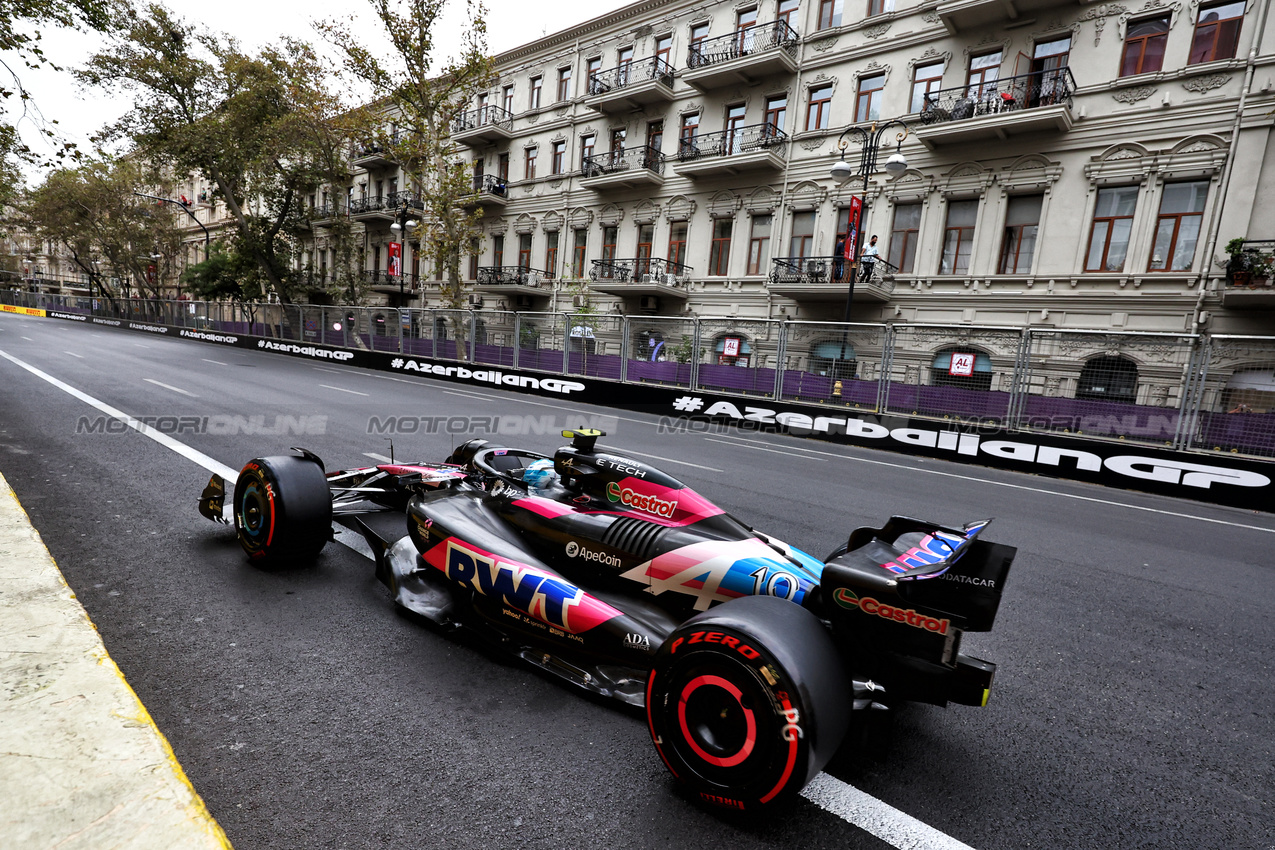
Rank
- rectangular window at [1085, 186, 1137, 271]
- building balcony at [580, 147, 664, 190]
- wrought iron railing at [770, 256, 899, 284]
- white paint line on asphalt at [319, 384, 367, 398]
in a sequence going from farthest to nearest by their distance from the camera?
building balcony at [580, 147, 664, 190], wrought iron railing at [770, 256, 899, 284], rectangular window at [1085, 186, 1137, 271], white paint line on asphalt at [319, 384, 367, 398]

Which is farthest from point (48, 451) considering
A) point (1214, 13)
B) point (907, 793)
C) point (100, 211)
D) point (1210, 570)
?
point (100, 211)

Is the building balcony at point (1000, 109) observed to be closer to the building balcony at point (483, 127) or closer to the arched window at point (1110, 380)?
the arched window at point (1110, 380)

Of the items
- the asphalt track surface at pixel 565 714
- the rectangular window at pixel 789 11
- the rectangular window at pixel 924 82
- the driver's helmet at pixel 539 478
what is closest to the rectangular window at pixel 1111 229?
the rectangular window at pixel 924 82

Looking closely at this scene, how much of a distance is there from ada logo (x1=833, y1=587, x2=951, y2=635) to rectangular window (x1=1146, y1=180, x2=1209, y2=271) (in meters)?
19.9

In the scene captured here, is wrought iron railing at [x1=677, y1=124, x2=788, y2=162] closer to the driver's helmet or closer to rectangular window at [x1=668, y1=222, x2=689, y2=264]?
rectangular window at [x1=668, y1=222, x2=689, y2=264]

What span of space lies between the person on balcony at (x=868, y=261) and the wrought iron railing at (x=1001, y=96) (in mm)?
4244

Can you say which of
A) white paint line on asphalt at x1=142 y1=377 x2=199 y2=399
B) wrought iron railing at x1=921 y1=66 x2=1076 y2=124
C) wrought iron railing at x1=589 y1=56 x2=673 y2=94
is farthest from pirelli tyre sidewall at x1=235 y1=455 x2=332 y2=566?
wrought iron railing at x1=589 y1=56 x2=673 y2=94

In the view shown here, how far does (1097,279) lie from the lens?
659 inches

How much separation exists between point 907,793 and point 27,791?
106 inches

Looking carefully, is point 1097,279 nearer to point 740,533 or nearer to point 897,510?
point 897,510

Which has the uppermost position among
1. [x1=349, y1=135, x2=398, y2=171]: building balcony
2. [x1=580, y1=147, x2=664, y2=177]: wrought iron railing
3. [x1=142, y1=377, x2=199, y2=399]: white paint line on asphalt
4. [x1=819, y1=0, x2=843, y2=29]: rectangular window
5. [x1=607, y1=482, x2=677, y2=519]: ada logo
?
[x1=819, y1=0, x2=843, y2=29]: rectangular window

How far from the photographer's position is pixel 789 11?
72.5 ft

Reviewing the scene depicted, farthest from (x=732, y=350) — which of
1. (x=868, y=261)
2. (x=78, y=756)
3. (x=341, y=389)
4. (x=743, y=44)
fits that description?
(x=743, y=44)

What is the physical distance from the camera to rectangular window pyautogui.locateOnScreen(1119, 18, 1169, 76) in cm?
1614
